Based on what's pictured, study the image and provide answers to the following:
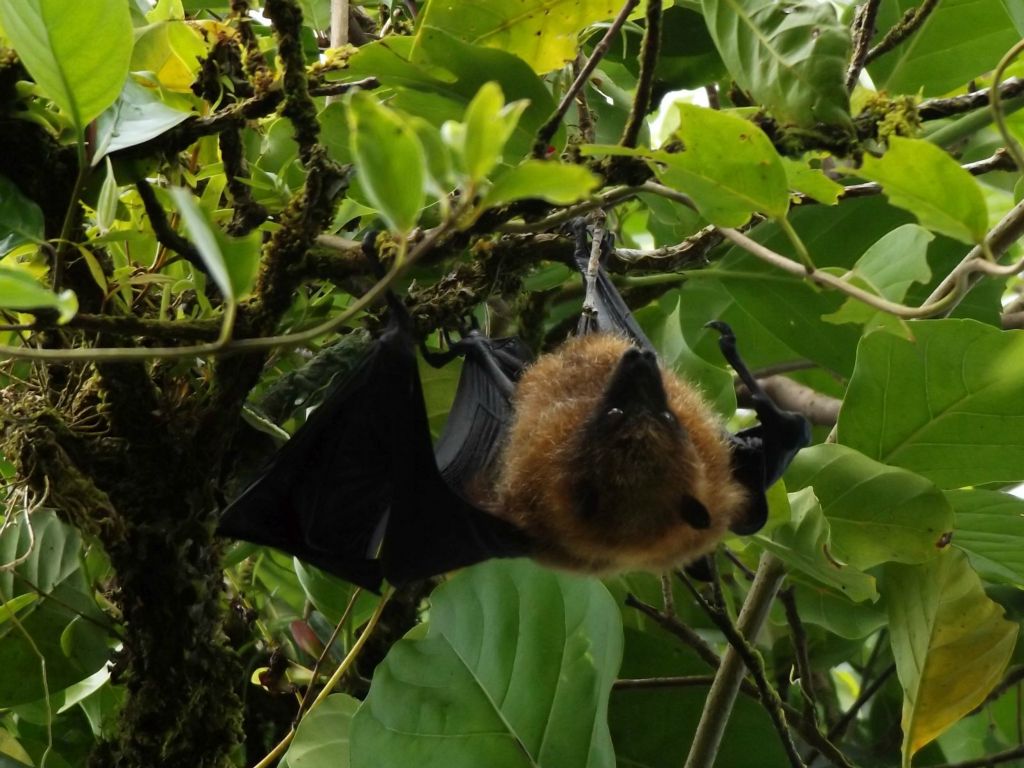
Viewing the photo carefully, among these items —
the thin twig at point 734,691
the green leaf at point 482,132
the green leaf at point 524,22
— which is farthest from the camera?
the thin twig at point 734,691

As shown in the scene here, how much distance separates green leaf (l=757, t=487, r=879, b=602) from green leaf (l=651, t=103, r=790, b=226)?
0.83m

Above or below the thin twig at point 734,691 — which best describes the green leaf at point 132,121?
above

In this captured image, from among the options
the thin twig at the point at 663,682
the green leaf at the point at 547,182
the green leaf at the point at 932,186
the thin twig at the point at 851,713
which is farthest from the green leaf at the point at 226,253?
the thin twig at the point at 851,713

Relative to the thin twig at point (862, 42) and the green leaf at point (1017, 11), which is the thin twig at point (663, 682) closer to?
the thin twig at point (862, 42)

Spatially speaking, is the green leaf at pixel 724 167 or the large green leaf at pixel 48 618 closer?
the green leaf at pixel 724 167

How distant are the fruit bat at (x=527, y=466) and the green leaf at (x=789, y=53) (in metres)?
0.51

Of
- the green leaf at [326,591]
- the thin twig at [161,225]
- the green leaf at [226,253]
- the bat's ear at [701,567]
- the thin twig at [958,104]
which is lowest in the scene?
the green leaf at [326,591]

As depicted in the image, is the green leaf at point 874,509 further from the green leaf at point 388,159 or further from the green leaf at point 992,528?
the green leaf at point 388,159

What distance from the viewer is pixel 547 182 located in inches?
37.7

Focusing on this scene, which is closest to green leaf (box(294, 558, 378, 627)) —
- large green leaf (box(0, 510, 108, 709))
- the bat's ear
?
large green leaf (box(0, 510, 108, 709))

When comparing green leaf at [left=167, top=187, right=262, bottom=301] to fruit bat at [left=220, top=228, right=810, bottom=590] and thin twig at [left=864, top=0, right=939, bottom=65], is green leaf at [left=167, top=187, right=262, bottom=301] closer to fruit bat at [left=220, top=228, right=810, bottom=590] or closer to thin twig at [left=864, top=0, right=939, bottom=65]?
fruit bat at [left=220, top=228, right=810, bottom=590]

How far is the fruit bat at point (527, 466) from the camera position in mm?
2057

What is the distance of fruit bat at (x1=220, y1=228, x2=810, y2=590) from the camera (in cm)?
206

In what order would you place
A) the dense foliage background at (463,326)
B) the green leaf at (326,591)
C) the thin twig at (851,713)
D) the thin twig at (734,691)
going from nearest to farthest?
the dense foliage background at (463,326), the thin twig at (734,691), the green leaf at (326,591), the thin twig at (851,713)
